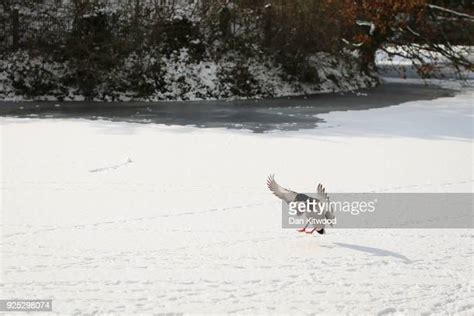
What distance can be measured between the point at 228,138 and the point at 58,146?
2575mm

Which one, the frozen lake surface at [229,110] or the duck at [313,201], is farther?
the frozen lake surface at [229,110]

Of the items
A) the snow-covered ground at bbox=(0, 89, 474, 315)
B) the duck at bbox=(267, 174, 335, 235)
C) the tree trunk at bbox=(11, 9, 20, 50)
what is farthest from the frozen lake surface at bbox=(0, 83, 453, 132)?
the duck at bbox=(267, 174, 335, 235)

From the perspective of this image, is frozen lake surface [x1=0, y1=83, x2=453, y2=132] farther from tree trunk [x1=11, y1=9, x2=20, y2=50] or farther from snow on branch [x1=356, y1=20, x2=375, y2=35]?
tree trunk [x1=11, y1=9, x2=20, y2=50]

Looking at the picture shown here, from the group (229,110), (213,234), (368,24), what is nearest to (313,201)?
A: (213,234)

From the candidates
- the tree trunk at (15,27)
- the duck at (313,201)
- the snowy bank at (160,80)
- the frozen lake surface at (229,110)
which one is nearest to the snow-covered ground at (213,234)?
the duck at (313,201)

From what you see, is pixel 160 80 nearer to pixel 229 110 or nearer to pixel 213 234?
pixel 229 110

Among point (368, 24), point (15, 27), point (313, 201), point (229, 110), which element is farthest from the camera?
point (368, 24)

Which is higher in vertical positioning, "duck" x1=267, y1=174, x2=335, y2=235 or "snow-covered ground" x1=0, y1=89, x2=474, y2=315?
"duck" x1=267, y1=174, x2=335, y2=235

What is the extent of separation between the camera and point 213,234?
484 centimetres

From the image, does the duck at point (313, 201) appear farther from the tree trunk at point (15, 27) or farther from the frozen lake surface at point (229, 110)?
the tree trunk at point (15, 27)

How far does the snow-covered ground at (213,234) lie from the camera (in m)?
3.68

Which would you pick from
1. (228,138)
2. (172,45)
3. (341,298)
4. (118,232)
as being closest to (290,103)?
(172,45)

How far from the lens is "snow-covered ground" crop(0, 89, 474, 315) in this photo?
3680 millimetres

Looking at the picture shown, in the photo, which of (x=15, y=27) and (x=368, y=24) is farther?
(x=368, y=24)
